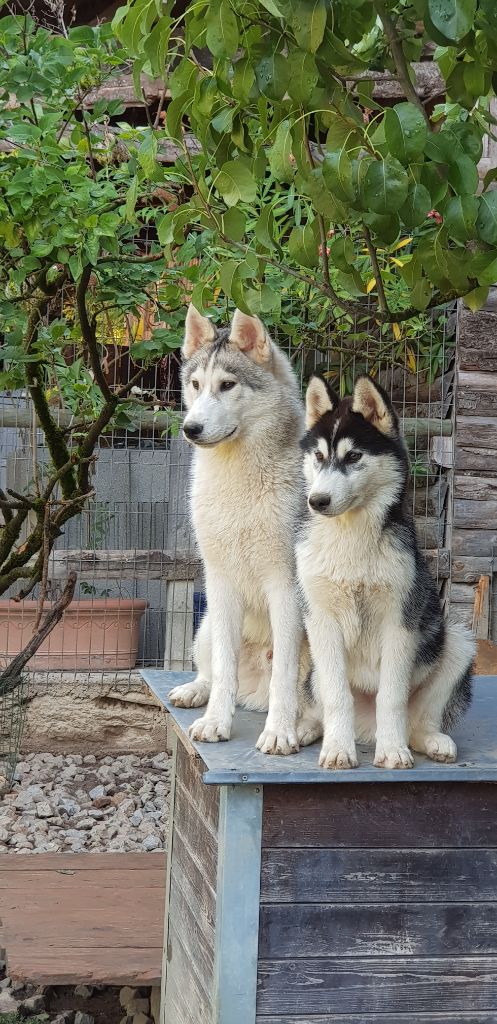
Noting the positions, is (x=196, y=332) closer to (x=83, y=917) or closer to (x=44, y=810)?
(x=83, y=917)

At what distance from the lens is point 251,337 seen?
111 inches

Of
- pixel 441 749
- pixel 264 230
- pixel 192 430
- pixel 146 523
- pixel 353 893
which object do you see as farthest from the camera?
pixel 146 523

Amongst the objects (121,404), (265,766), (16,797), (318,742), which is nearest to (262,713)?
(318,742)

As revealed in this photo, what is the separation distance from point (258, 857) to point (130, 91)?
5.15 m

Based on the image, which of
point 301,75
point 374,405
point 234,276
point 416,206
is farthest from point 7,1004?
point 301,75

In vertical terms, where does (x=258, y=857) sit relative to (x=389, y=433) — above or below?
below

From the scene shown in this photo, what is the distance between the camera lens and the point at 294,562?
2.64 meters

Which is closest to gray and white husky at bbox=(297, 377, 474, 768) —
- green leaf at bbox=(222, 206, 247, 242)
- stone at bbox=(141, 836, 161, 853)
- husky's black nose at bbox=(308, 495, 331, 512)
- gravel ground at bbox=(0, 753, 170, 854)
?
husky's black nose at bbox=(308, 495, 331, 512)

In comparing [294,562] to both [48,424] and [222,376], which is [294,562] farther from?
[48,424]

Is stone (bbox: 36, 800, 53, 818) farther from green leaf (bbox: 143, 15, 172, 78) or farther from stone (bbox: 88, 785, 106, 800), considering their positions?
green leaf (bbox: 143, 15, 172, 78)

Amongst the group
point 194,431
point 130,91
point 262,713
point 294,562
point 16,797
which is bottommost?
point 16,797

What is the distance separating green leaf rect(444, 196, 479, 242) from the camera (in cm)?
167

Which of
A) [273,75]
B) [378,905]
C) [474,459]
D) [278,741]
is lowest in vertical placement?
[378,905]

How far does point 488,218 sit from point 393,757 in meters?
1.16
